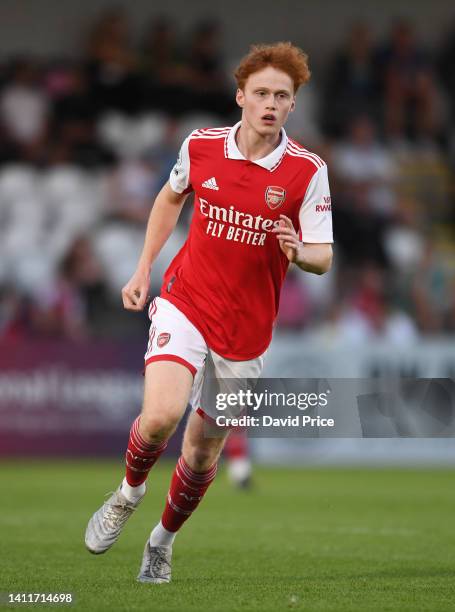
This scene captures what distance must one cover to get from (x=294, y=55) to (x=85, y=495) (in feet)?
19.8

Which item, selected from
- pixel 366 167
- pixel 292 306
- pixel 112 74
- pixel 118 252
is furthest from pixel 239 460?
pixel 112 74

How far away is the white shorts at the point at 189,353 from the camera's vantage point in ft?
20.0

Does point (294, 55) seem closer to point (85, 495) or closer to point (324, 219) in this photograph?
point (324, 219)

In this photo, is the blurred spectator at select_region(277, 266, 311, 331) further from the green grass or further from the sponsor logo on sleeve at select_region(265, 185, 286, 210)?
the sponsor logo on sleeve at select_region(265, 185, 286, 210)

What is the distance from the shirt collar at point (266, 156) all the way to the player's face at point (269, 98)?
127 millimetres

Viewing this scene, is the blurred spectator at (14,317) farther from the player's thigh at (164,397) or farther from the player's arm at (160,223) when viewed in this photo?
the player's thigh at (164,397)

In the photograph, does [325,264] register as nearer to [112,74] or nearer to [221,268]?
[221,268]

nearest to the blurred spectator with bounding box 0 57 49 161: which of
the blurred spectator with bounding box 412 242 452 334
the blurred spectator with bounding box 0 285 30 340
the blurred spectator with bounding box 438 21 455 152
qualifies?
the blurred spectator with bounding box 0 285 30 340

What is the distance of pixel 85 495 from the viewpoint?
36.8 ft

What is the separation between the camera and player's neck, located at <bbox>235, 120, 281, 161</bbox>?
6.24 metres

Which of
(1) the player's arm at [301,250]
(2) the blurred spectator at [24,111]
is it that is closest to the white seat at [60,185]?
(2) the blurred spectator at [24,111]

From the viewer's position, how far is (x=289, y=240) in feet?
18.9

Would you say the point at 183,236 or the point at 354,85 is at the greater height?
the point at 354,85

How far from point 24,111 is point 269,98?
11.8 metres
